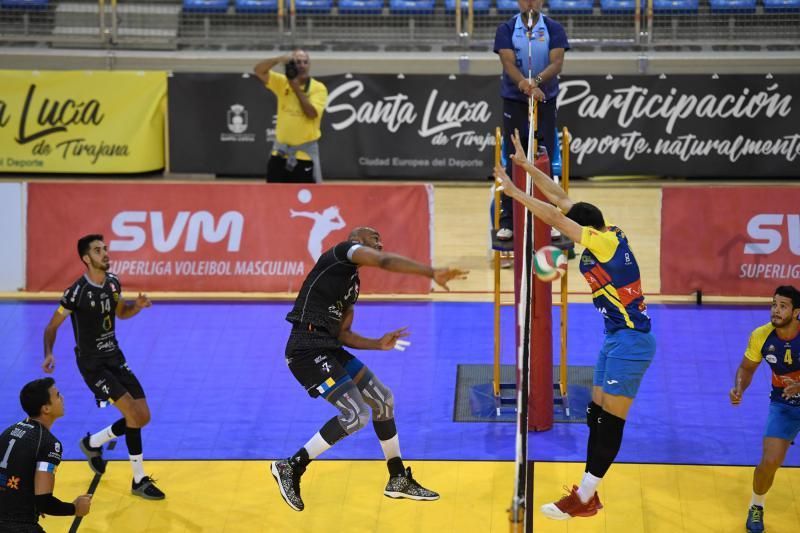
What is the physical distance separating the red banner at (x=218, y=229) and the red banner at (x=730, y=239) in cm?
329

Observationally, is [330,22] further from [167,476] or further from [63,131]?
[167,476]

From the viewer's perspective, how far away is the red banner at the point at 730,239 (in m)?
15.8

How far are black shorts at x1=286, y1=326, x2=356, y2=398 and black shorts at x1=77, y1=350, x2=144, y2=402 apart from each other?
5.75ft

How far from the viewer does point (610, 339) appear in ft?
33.7

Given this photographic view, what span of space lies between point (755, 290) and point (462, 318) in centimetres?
392

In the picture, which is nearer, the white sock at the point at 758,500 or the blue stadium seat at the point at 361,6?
the white sock at the point at 758,500

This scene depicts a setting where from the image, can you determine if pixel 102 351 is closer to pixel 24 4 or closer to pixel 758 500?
pixel 758 500

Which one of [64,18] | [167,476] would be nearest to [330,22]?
[64,18]

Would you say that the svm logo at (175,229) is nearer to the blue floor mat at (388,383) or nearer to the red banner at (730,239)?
the blue floor mat at (388,383)

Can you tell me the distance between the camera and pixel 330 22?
23.0m

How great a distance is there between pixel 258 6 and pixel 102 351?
42.9 ft

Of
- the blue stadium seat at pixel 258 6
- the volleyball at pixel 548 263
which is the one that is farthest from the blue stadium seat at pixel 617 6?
the volleyball at pixel 548 263

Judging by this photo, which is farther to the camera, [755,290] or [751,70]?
[751,70]

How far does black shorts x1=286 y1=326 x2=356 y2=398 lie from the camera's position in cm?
1041
